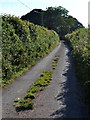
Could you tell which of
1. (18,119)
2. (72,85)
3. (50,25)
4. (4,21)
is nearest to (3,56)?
(4,21)

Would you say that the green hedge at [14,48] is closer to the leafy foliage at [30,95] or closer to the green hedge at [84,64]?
the leafy foliage at [30,95]

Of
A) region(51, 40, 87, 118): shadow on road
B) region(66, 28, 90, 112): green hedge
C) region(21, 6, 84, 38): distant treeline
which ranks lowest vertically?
region(51, 40, 87, 118): shadow on road

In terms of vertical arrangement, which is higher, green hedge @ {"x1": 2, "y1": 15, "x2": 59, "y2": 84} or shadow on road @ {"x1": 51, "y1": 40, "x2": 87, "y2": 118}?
green hedge @ {"x1": 2, "y1": 15, "x2": 59, "y2": 84}

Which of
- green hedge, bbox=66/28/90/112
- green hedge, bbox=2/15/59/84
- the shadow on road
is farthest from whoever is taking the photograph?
green hedge, bbox=2/15/59/84

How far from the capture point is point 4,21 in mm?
13891

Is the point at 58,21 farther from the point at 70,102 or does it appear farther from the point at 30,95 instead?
the point at 70,102

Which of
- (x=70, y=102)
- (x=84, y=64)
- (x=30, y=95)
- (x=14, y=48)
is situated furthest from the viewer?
(x=14, y=48)

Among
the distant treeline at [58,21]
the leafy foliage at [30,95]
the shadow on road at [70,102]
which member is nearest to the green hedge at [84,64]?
the shadow on road at [70,102]

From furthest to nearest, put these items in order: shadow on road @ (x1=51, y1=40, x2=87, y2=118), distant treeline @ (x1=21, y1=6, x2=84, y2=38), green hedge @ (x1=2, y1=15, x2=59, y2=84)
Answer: distant treeline @ (x1=21, y1=6, x2=84, y2=38)
green hedge @ (x1=2, y1=15, x2=59, y2=84)
shadow on road @ (x1=51, y1=40, x2=87, y2=118)

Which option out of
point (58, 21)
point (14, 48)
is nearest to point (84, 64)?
point (14, 48)

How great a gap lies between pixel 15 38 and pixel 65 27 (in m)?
86.2

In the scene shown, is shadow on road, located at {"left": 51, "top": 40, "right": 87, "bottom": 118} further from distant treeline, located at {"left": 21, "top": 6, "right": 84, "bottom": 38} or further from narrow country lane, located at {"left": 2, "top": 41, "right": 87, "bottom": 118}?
distant treeline, located at {"left": 21, "top": 6, "right": 84, "bottom": 38}

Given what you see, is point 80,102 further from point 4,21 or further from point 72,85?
point 4,21

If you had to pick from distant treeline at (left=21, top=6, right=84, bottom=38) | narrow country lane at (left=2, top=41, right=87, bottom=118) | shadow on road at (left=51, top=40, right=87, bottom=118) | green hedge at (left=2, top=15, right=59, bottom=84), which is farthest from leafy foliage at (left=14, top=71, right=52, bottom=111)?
distant treeline at (left=21, top=6, right=84, bottom=38)
